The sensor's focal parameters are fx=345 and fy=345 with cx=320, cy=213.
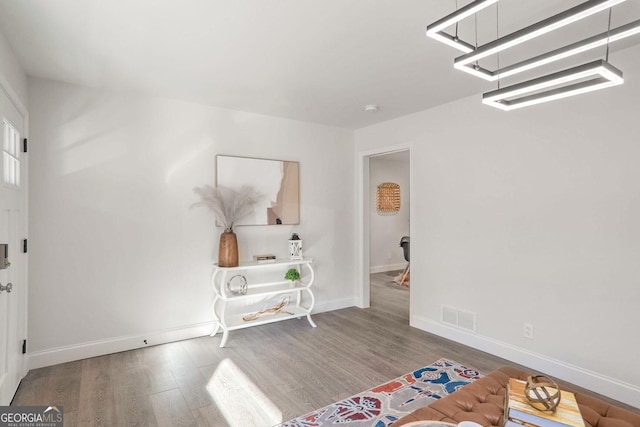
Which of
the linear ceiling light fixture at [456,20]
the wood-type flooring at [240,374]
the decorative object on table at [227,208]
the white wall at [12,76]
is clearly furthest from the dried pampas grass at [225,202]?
the linear ceiling light fixture at [456,20]

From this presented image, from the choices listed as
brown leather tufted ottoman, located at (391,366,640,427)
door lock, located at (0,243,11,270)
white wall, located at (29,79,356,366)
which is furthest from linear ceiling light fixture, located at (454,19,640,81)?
white wall, located at (29,79,356,366)

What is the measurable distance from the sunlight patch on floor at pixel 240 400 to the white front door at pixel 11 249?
4.36ft

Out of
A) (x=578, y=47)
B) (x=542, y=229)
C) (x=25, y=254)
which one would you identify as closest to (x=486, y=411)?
(x=578, y=47)

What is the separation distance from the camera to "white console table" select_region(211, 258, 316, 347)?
11.8ft

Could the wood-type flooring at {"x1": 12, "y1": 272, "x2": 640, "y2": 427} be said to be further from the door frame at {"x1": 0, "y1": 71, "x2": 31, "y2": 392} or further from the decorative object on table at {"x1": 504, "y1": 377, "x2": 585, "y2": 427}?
the decorative object on table at {"x1": 504, "y1": 377, "x2": 585, "y2": 427}

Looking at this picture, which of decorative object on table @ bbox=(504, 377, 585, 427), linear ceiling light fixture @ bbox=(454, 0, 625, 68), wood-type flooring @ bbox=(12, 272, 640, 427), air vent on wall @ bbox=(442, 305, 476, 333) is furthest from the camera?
air vent on wall @ bbox=(442, 305, 476, 333)

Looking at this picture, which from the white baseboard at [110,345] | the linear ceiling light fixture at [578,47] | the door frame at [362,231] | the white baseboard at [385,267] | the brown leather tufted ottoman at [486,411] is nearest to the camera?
the linear ceiling light fixture at [578,47]

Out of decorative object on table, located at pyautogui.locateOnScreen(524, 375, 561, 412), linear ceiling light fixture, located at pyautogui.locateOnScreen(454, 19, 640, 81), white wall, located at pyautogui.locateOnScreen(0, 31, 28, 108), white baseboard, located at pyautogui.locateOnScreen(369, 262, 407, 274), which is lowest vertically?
white baseboard, located at pyautogui.locateOnScreen(369, 262, 407, 274)

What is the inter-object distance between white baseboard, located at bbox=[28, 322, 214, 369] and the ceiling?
93.4 inches

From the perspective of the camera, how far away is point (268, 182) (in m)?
4.16

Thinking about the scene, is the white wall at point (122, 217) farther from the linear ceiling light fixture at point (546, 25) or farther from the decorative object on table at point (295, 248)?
the linear ceiling light fixture at point (546, 25)

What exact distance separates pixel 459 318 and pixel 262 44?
10.2 ft

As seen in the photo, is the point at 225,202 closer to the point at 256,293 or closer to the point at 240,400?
the point at 256,293

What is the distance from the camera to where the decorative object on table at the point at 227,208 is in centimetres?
354
